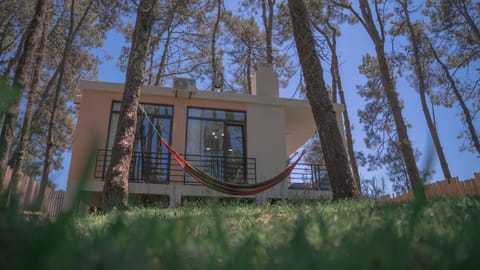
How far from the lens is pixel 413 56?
14867 millimetres

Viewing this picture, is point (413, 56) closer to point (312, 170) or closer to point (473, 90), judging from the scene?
point (473, 90)

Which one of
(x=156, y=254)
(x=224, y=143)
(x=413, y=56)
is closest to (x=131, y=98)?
(x=224, y=143)

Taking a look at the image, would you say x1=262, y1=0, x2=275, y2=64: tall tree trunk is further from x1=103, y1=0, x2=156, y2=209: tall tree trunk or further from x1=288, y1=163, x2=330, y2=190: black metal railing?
x1=103, y1=0, x2=156, y2=209: tall tree trunk

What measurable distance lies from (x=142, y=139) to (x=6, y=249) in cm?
875

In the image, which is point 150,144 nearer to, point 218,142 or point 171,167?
point 171,167

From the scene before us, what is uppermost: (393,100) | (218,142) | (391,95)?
(391,95)

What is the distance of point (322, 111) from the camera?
16.2 feet

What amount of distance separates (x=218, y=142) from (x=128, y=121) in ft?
13.7

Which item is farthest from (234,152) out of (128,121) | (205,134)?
(128,121)

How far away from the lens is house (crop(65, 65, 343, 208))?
871 cm

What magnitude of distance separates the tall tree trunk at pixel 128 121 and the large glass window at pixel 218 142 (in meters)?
3.38

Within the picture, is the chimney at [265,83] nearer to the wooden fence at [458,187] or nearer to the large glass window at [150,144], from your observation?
the large glass window at [150,144]

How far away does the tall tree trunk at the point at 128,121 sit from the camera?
16.0 feet

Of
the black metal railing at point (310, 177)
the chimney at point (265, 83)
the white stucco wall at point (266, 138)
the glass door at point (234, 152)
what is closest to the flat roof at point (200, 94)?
the white stucco wall at point (266, 138)
